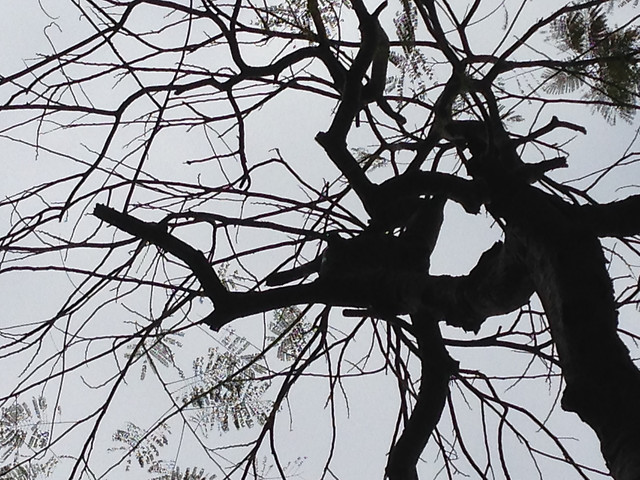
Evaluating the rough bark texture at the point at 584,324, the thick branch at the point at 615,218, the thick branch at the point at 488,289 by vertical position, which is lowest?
the rough bark texture at the point at 584,324

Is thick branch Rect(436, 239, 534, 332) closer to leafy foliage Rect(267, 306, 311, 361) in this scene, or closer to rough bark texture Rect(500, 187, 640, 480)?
rough bark texture Rect(500, 187, 640, 480)

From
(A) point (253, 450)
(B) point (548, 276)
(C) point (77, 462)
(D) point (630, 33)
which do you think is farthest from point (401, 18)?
(C) point (77, 462)

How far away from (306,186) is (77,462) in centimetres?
133

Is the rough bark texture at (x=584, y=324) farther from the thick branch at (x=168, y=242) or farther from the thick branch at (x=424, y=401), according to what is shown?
the thick branch at (x=168, y=242)

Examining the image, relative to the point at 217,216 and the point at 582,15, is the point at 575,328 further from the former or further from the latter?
the point at 582,15

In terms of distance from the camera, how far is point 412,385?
2670 mm

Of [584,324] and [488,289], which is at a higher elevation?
[488,289]

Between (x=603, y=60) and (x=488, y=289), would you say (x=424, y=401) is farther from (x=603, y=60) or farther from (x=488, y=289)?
(x=603, y=60)

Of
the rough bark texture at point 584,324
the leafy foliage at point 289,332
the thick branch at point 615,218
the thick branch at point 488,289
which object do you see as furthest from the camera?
the leafy foliage at point 289,332

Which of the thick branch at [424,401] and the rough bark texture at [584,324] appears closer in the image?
the rough bark texture at [584,324]

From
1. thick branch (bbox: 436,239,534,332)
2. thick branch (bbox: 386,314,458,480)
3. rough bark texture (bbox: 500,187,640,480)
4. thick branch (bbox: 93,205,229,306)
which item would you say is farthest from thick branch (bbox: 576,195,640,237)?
thick branch (bbox: 93,205,229,306)

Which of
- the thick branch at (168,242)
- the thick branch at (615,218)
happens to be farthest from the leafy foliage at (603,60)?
the thick branch at (168,242)

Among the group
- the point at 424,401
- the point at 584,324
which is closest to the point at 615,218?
the point at 584,324

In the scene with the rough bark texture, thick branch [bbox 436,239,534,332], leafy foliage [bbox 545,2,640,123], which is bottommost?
the rough bark texture
